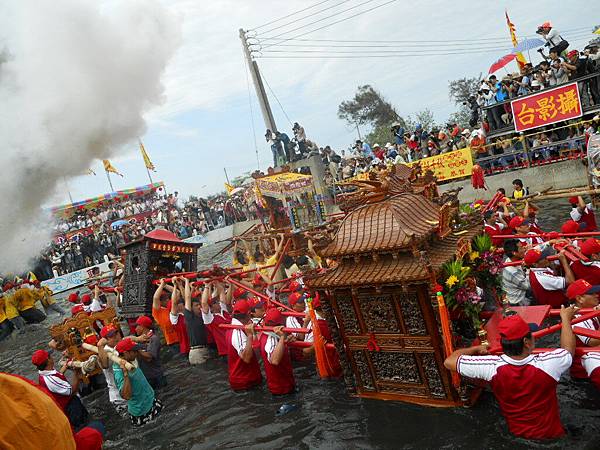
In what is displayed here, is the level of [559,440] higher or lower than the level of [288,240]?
lower

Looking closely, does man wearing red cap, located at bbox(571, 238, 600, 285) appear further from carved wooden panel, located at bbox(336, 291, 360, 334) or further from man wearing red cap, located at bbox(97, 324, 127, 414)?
man wearing red cap, located at bbox(97, 324, 127, 414)

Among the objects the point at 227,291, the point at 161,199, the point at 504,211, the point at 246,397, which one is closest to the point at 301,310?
the point at 246,397

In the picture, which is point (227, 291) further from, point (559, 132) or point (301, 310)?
point (559, 132)

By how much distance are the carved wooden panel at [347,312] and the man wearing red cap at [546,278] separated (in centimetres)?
270

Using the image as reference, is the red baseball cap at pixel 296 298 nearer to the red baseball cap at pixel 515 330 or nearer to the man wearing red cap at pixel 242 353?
the man wearing red cap at pixel 242 353

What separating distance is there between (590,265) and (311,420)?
12.8 ft

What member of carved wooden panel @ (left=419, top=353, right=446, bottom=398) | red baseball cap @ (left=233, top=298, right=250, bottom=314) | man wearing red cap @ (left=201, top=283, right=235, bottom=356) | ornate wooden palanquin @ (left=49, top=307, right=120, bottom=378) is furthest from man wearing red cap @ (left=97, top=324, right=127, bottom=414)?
carved wooden panel @ (left=419, top=353, right=446, bottom=398)

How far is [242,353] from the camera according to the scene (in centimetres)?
604

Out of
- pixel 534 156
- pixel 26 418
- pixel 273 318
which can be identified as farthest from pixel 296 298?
pixel 534 156

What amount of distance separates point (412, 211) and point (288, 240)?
6.08 m

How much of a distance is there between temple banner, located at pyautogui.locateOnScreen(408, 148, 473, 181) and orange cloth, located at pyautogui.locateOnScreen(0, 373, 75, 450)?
1621 cm

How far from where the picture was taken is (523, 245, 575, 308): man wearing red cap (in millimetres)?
5590

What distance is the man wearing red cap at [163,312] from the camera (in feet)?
28.7

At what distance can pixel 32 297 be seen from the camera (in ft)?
52.7
